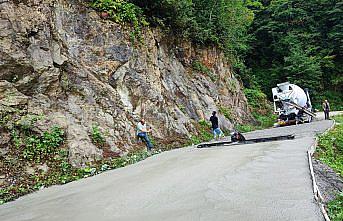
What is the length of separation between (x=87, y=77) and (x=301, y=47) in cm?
3684

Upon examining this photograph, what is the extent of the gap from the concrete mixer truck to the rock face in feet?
27.6

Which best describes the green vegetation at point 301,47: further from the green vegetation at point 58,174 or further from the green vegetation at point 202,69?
the green vegetation at point 58,174

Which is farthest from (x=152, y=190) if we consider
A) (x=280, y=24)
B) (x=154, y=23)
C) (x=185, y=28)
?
(x=280, y=24)

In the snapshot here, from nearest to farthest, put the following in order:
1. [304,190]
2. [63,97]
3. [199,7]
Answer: [304,190] → [63,97] → [199,7]

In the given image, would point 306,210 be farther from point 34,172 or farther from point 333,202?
point 34,172

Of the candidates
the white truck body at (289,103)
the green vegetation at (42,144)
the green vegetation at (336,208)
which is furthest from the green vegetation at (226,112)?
the green vegetation at (336,208)

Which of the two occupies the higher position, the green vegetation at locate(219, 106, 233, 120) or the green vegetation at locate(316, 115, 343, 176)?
the green vegetation at locate(219, 106, 233, 120)

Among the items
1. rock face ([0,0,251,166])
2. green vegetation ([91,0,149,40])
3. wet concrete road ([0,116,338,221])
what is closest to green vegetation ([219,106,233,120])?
rock face ([0,0,251,166])

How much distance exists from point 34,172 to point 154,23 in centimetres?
1279

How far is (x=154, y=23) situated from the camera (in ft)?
64.7

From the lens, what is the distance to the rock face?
1087cm

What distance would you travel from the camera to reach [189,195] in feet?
Answer: 20.5

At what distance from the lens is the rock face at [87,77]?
35.7 ft

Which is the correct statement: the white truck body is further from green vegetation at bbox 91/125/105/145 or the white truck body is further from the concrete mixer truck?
green vegetation at bbox 91/125/105/145
